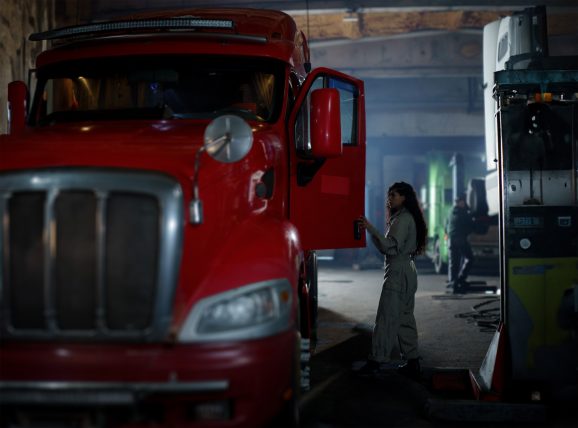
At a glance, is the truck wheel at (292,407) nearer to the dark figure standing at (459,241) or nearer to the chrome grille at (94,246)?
the chrome grille at (94,246)

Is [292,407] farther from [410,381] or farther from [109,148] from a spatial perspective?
[410,381]

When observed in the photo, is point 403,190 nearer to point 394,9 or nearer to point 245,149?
point 245,149

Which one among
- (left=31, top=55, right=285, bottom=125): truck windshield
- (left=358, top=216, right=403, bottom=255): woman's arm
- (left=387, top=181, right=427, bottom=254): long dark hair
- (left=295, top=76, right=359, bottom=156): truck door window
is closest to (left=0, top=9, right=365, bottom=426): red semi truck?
(left=31, top=55, right=285, bottom=125): truck windshield

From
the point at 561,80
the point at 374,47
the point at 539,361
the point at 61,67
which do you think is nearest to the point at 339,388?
the point at 539,361

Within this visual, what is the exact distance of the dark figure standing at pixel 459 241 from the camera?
15469 mm

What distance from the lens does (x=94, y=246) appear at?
3697 millimetres

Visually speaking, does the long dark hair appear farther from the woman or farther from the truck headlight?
the truck headlight

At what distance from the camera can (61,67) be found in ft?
18.8

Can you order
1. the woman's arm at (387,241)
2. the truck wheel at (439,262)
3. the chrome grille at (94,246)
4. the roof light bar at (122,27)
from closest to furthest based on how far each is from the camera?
the chrome grille at (94,246), the roof light bar at (122,27), the woman's arm at (387,241), the truck wheel at (439,262)

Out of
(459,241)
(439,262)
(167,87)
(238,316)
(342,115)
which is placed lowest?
(439,262)

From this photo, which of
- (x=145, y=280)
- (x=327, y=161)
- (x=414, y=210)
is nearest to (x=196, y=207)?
(x=145, y=280)

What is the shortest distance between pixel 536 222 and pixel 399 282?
1.71 m

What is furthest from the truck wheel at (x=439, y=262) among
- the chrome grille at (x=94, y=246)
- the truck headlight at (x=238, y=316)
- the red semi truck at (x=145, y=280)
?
the chrome grille at (x=94, y=246)

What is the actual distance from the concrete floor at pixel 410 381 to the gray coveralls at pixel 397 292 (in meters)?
0.30
